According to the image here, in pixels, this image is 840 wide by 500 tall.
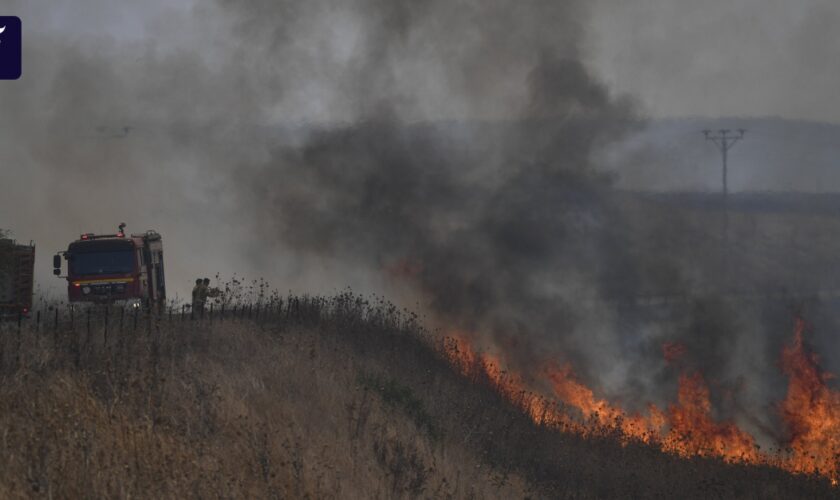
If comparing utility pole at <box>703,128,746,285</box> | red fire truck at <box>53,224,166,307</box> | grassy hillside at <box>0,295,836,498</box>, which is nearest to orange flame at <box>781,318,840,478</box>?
grassy hillside at <box>0,295,836,498</box>

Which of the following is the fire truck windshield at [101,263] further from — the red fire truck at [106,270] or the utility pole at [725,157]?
the utility pole at [725,157]

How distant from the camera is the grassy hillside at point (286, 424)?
9.51 metres

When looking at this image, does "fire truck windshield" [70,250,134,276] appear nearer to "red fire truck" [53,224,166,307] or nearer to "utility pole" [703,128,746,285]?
"red fire truck" [53,224,166,307]

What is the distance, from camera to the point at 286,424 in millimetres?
12719

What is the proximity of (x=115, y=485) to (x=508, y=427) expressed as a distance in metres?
10.1

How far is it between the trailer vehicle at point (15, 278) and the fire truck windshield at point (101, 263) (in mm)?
1520

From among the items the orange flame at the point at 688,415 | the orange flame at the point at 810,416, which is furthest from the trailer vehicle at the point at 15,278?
the orange flame at the point at 810,416

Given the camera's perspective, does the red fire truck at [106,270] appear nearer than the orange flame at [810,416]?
Yes

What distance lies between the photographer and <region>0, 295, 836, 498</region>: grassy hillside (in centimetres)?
951

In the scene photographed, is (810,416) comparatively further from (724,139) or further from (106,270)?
(724,139)

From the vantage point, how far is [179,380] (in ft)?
43.0

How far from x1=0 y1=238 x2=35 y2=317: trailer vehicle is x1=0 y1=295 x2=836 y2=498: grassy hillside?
7.67 metres

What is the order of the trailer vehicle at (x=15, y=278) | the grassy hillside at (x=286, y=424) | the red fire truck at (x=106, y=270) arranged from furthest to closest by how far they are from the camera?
the trailer vehicle at (x=15, y=278) → the red fire truck at (x=106, y=270) → the grassy hillside at (x=286, y=424)

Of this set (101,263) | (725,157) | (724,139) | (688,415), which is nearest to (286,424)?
(101,263)
